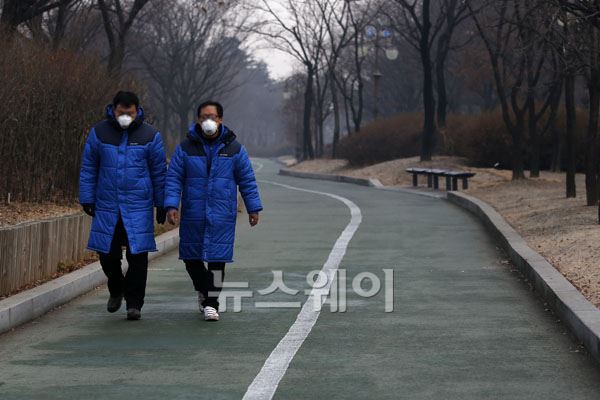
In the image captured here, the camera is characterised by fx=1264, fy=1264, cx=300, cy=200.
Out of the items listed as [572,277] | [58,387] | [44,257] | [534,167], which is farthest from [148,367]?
[534,167]

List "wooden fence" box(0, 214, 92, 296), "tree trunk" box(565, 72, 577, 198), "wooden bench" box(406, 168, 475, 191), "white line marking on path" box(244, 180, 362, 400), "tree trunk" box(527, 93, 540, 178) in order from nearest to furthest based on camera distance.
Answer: "white line marking on path" box(244, 180, 362, 400)
"wooden fence" box(0, 214, 92, 296)
"tree trunk" box(565, 72, 577, 198)
"wooden bench" box(406, 168, 475, 191)
"tree trunk" box(527, 93, 540, 178)

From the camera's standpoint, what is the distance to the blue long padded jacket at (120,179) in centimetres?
937

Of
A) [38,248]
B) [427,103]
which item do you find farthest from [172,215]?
[427,103]

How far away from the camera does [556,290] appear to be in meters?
9.84

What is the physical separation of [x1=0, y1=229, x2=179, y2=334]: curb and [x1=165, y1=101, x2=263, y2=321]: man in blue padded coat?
4.05ft

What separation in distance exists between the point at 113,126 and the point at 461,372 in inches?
139

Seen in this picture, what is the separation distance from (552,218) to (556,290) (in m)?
7.89

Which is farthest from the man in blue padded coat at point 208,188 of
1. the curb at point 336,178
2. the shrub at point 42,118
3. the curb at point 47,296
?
the curb at point 336,178

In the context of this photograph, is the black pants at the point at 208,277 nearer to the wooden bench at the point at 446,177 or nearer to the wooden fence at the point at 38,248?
the wooden fence at the point at 38,248

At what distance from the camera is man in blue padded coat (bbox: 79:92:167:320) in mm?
9367

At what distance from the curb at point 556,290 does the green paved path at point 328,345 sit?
0.12m

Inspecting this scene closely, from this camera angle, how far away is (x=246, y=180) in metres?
9.63

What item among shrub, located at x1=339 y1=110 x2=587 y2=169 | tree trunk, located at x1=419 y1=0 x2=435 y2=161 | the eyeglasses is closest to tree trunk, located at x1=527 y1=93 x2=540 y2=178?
shrub, located at x1=339 y1=110 x2=587 y2=169

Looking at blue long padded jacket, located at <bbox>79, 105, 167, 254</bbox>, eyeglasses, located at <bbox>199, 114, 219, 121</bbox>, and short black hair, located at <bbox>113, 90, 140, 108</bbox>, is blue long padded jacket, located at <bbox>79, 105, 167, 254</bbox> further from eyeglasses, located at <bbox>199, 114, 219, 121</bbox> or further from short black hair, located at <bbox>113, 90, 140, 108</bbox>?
eyeglasses, located at <bbox>199, 114, 219, 121</bbox>
